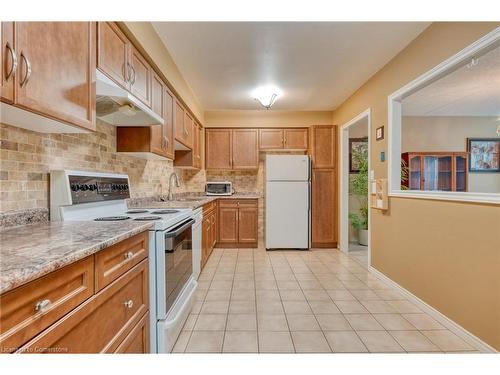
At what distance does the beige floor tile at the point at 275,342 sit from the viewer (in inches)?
68.5

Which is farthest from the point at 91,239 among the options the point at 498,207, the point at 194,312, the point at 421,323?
the point at 421,323

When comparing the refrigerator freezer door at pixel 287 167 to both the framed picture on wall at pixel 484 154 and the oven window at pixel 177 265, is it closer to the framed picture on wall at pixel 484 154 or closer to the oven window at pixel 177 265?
the oven window at pixel 177 265

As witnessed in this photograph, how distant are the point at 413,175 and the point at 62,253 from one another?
211 inches

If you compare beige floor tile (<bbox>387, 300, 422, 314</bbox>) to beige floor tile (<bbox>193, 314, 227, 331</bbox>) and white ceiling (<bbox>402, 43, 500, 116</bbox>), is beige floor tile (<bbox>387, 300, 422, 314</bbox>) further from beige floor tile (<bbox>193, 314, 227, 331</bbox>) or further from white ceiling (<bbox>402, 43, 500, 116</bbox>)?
white ceiling (<bbox>402, 43, 500, 116</bbox>)

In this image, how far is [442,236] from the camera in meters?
2.11

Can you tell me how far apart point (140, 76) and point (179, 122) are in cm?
117

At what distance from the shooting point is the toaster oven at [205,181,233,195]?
501cm

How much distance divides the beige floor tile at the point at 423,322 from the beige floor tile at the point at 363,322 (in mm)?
295

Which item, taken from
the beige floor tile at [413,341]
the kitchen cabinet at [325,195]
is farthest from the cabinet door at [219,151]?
the beige floor tile at [413,341]

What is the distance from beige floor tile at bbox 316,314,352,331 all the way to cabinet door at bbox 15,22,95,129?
2.12 m

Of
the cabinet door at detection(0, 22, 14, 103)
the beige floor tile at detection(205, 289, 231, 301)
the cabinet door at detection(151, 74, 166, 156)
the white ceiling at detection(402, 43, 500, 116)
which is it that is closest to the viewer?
the cabinet door at detection(0, 22, 14, 103)

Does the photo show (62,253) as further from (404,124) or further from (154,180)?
(404,124)

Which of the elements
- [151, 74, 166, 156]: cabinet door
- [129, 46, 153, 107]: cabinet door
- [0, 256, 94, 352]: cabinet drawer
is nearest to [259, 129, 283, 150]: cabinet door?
[151, 74, 166, 156]: cabinet door
